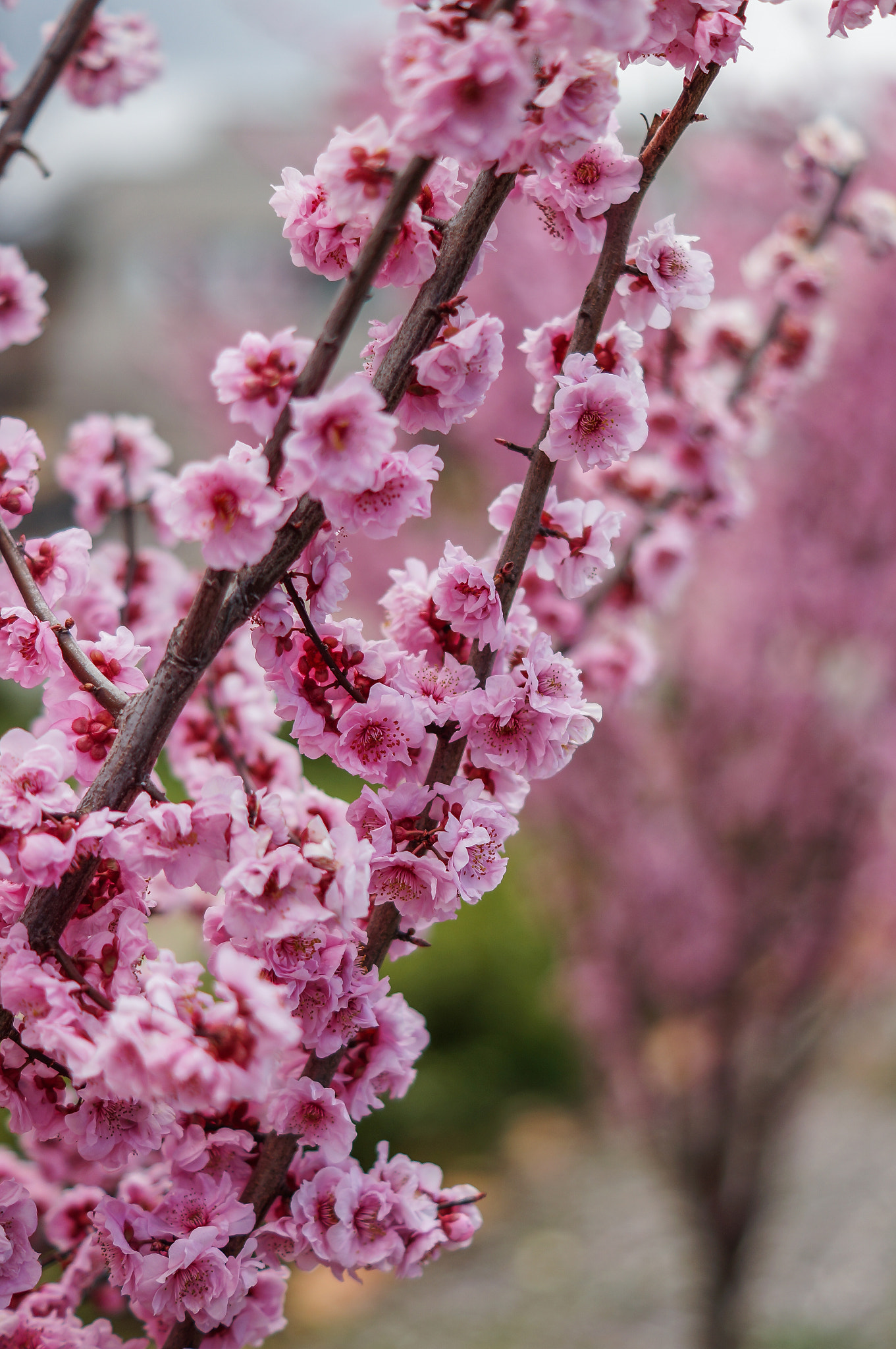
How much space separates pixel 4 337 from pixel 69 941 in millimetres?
613

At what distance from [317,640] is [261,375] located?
7.3 inches

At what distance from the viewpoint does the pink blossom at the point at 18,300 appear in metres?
0.97

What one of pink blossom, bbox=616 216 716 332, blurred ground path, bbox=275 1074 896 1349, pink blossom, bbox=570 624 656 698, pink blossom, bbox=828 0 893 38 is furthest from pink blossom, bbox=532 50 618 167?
blurred ground path, bbox=275 1074 896 1349

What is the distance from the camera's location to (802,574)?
279 centimetres

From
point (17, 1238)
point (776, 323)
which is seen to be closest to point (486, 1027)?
point (776, 323)

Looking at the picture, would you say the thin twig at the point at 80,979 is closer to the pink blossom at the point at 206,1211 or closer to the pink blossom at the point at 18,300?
the pink blossom at the point at 206,1211

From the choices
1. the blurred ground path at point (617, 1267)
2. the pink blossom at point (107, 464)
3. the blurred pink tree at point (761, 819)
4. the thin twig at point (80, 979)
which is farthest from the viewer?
the blurred ground path at point (617, 1267)

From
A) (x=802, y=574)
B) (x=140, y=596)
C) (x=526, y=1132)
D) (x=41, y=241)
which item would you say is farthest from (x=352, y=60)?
(x=41, y=241)

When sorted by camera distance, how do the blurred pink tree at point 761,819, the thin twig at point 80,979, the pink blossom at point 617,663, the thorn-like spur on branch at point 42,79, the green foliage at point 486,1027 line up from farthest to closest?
1. the green foliage at point 486,1027
2. the blurred pink tree at point 761,819
3. the pink blossom at point 617,663
4. the thorn-like spur on branch at point 42,79
5. the thin twig at point 80,979

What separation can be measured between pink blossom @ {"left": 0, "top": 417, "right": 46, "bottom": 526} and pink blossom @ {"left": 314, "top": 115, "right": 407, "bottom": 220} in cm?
35

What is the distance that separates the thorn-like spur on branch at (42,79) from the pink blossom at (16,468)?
253 mm

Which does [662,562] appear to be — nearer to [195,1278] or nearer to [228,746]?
[228,746]

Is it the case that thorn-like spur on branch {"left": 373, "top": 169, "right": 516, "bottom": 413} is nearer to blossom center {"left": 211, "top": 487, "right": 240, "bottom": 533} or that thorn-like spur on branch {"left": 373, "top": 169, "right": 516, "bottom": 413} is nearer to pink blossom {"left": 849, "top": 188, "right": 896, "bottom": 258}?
blossom center {"left": 211, "top": 487, "right": 240, "bottom": 533}

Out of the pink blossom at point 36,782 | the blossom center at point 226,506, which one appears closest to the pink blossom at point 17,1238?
the pink blossom at point 36,782
